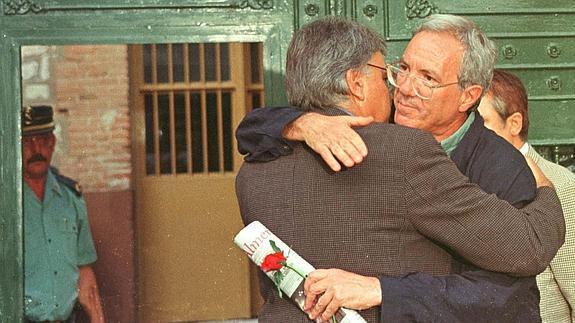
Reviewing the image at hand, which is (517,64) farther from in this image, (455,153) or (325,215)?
(325,215)

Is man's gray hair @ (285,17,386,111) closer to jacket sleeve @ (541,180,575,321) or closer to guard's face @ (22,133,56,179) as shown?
jacket sleeve @ (541,180,575,321)

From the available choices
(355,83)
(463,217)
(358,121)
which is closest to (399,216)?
(463,217)

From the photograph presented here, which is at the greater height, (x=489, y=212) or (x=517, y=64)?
(x=517, y=64)

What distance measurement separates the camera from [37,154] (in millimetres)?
4891

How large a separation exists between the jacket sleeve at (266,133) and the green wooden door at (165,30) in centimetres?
159

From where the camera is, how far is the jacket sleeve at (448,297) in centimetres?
290

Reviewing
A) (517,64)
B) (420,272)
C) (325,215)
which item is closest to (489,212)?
(420,272)

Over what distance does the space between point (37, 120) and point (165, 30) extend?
0.70 metres

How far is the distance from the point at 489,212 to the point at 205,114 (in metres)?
2.42

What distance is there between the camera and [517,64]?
4922 mm

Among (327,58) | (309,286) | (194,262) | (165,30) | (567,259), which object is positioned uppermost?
(165,30)

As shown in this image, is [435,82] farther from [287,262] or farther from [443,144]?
[287,262]

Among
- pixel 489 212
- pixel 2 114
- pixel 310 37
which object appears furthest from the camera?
pixel 2 114

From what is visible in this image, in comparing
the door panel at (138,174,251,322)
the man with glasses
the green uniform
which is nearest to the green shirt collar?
the man with glasses
